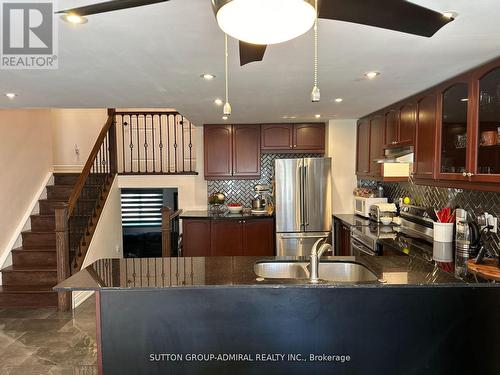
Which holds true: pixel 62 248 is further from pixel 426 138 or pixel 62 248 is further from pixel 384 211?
pixel 426 138

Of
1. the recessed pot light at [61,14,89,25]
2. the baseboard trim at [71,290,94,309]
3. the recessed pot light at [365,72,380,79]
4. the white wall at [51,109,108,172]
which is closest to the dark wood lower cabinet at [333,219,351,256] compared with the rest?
the recessed pot light at [365,72,380,79]

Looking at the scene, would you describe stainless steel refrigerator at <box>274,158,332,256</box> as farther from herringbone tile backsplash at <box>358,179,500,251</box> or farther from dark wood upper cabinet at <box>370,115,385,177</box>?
herringbone tile backsplash at <box>358,179,500,251</box>

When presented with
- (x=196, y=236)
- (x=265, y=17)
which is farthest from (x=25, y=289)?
(x=265, y=17)

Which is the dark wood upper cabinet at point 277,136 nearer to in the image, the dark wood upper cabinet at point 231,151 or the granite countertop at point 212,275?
the dark wood upper cabinet at point 231,151

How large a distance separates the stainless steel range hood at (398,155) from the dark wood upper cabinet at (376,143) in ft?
0.37

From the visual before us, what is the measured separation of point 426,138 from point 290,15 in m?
2.60

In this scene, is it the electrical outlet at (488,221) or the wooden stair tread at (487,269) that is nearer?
the wooden stair tread at (487,269)

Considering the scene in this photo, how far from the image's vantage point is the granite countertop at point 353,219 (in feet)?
13.6

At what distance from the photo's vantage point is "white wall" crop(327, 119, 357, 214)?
495 centimetres

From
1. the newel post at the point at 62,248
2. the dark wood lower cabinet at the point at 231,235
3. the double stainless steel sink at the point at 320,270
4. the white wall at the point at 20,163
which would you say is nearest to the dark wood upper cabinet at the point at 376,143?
the dark wood lower cabinet at the point at 231,235

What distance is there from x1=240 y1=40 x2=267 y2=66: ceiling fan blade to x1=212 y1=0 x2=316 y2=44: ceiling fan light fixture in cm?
49

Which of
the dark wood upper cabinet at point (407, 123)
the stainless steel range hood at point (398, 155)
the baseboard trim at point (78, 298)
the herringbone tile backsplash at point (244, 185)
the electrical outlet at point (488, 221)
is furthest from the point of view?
the herringbone tile backsplash at point (244, 185)

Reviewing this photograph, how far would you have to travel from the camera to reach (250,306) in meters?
1.91

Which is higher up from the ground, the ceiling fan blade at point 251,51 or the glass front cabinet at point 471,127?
the ceiling fan blade at point 251,51
